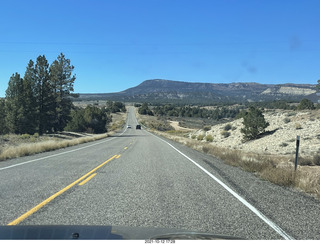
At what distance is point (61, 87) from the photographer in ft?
179

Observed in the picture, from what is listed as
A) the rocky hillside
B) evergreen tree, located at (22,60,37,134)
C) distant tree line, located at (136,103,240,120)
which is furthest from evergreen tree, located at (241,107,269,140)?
distant tree line, located at (136,103,240,120)

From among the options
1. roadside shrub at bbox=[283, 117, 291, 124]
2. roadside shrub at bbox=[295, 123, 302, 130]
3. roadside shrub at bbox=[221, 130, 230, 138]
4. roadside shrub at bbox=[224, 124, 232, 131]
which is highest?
roadside shrub at bbox=[283, 117, 291, 124]

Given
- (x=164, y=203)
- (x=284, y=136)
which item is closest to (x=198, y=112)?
(x=284, y=136)

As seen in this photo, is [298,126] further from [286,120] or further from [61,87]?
[61,87]

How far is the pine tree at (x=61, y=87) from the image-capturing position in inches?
2128

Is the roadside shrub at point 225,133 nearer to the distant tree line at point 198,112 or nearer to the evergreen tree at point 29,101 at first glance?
the evergreen tree at point 29,101

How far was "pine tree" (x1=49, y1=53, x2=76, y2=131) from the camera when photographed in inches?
2128

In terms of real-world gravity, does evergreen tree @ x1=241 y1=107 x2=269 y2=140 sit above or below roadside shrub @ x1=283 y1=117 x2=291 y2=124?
below

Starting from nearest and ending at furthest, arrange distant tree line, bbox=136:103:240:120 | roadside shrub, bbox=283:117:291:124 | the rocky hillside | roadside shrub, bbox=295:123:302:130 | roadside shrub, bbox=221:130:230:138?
the rocky hillside
roadside shrub, bbox=295:123:302:130
roadside shrub, bbox=283:117:291:124
roadside shrub, bbox=221:130:230:138
distant tree line, bbox=136:103:240:120

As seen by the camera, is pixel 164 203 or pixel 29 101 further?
pixel 29 101

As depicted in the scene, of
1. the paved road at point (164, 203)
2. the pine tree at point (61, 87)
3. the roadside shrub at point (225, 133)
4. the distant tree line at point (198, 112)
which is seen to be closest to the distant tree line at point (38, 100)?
the pine tree at point (61, 87)

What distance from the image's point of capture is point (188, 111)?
146 meters

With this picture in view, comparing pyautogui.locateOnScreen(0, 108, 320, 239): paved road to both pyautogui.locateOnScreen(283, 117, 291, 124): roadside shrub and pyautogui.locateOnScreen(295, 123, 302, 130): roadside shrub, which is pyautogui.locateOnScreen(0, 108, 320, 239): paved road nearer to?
pyautogui.locateOnScreen(295, 123, 302, 130): roadside shrub

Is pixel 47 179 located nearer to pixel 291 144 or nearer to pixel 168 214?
pixel 168 214
